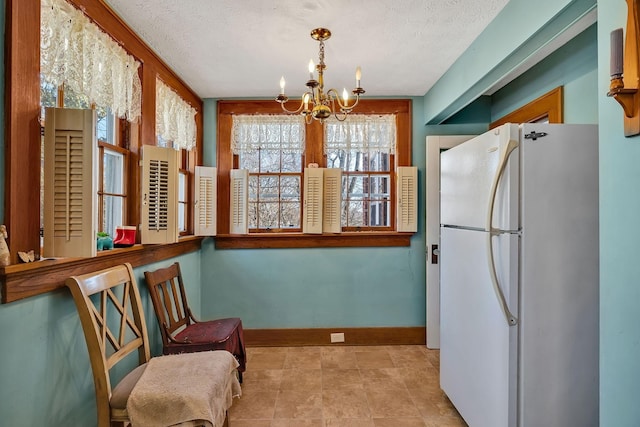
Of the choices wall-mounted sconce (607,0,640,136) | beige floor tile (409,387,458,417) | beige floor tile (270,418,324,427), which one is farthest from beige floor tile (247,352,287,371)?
wall-mounted sconce (607,0,640,136)

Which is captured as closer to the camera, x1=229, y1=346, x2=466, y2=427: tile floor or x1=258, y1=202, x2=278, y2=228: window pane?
x1=229, y1=346, x2=466, y2=427: tile floor

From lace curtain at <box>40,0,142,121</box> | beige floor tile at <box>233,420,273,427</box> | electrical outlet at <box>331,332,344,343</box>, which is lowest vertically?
beige floor tile at <box>233,420,273,427</box>

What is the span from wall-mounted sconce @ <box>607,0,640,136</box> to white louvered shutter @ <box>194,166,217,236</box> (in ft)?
9.37

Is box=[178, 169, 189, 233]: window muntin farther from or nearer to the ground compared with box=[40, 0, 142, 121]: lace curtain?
nearer to the ground

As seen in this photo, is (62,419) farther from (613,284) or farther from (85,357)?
(613,284)

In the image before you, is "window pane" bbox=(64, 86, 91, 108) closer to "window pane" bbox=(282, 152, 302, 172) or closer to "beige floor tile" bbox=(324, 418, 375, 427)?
"window pane" bbox=(282, 152, 302, 172)

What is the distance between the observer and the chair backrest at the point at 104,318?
1500 millimetres

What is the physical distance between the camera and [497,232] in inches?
64.3

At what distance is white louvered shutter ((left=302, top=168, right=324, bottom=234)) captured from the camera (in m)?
3.22

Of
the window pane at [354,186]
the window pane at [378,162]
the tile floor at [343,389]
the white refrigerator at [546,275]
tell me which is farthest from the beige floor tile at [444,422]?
the window pane at [378,162]

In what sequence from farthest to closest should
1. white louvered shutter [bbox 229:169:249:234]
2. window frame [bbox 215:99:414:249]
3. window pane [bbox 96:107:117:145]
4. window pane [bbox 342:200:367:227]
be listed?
1. window pane [bbox 342:200:367:227]
2. window frame [bbox 215:99:414:249]
3. white louvered shutter [bbox 229:169:249:234]
4. window pane [bbox 96:107:117:145]

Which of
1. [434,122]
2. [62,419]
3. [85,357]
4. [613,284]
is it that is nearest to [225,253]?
[85,357]

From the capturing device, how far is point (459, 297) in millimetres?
2031

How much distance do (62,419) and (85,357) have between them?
0.89 ft
